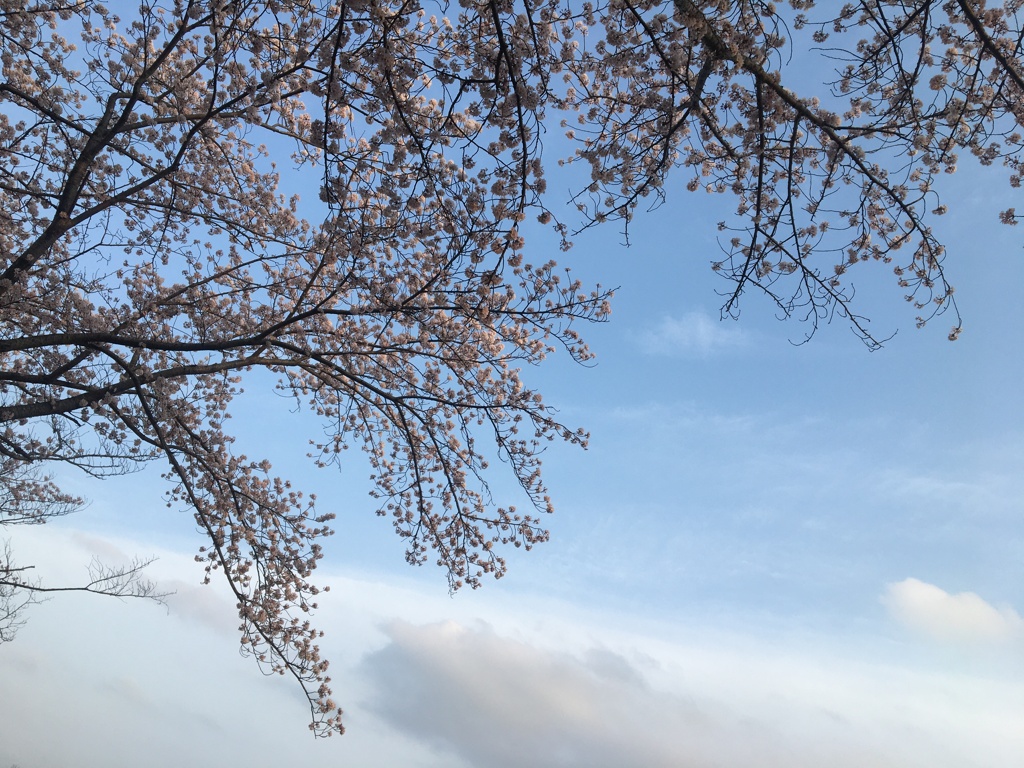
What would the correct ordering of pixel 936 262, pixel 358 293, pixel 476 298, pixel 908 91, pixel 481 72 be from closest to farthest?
pixel 481 72, pixel 908 91, pixel 936 262, pixel 476 298, pixel 358 293

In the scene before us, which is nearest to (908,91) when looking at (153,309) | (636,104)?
(636,104)

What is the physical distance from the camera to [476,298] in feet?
21.5

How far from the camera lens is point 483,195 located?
14.7 ft

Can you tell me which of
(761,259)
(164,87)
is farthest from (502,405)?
(164,87)

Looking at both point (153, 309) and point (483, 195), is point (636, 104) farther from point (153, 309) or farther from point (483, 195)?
point (153, 309)

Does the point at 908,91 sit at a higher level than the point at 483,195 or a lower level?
higher

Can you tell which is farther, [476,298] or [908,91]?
[476,298]

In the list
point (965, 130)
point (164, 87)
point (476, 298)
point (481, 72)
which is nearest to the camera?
point (481, 72)

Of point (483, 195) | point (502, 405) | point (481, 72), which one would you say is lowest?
point (483, 195)

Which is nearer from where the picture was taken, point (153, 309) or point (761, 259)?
point (761, 259)

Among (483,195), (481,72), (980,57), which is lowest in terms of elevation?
(483,195)

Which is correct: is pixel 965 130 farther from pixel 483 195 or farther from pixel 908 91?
pixel 483 195

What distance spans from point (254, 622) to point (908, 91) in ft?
29.9

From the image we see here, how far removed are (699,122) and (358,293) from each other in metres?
4.20
